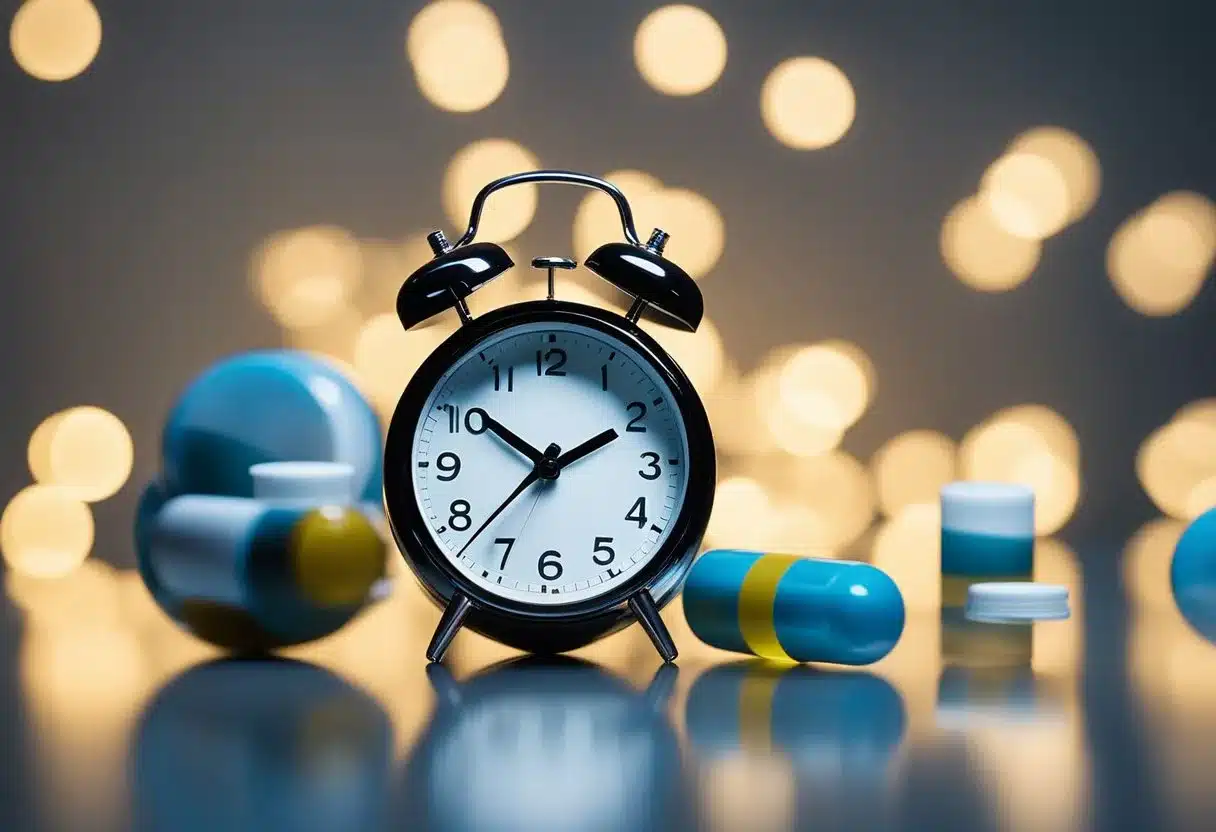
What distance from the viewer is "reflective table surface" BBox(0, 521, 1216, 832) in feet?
2.66

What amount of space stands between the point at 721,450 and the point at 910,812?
1.31 metres

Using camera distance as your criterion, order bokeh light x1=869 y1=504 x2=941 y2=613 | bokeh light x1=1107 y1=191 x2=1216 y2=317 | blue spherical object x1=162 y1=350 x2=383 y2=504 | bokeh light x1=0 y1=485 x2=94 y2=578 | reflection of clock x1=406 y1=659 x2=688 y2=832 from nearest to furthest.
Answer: reflection of clock x1=406 y1=659 x2=688 y2=832 → blue spherical object x1=162 y1=350 x2=383 y2=504 → bokeh light x1=869 y1=504 x2=941 y2=613 → bokeh light x1=0 y1=485 x2=94 y2=578 → bokeh light x1=1107 y1=191 x2=1216 y2=317

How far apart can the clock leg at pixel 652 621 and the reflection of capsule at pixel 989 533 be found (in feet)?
0.85

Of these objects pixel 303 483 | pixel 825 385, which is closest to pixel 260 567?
pixel 303 483

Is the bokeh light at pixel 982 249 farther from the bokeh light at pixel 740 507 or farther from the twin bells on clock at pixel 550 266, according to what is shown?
the twin bells on clock at pixel 550 266

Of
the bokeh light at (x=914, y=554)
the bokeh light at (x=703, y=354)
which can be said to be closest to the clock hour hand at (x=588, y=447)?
the bokeh light at (x=914, y=554)

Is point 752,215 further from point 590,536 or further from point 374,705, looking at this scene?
point 374,705

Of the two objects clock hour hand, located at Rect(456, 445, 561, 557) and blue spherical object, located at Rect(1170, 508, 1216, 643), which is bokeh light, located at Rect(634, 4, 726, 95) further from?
clock hour hand, located at Rect(456, 445, 561, 557)

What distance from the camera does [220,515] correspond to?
44.8 inches

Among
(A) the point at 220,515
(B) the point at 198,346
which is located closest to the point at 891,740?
(A) the point at 220,515

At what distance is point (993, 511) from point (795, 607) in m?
0.23

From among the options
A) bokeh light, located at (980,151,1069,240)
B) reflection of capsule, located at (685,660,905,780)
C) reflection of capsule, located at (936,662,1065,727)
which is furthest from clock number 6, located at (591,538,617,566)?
bokeh light, located at (980,151,1069,240)

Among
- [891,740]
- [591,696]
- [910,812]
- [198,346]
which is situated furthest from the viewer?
[198,346]

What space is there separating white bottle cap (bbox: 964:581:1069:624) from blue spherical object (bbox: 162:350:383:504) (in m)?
0.47
